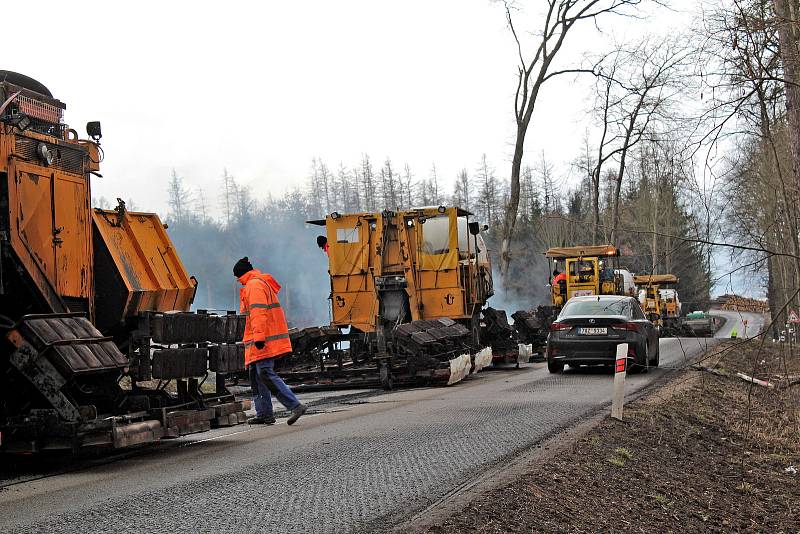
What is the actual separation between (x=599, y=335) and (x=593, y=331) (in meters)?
0.14

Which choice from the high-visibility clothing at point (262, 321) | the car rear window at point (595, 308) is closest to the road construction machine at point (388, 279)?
the car rear window at point (595, 308)

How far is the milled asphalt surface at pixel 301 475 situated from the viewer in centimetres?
566

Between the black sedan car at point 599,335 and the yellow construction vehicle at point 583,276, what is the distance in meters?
13.0

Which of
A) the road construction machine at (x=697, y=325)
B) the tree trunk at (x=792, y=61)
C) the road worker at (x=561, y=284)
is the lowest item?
the road construction machine at (x=697, y=325)

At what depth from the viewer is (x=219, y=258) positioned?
51594 millimetres

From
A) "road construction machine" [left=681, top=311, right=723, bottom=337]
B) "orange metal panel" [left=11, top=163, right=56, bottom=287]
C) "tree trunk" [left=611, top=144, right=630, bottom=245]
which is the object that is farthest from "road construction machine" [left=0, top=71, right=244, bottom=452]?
"road construction machine" [left=681, top=311, right=723, bottom=337]

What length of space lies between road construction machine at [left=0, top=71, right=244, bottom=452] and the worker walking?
2.10 feet

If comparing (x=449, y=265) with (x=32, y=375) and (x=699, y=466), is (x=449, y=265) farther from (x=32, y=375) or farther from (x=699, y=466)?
(x=32, y=375)

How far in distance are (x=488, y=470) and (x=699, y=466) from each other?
9.87 feet

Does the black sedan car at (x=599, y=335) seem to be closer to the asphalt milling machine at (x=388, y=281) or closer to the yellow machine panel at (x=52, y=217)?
the asphalt milling machine at (x=388, y=281)

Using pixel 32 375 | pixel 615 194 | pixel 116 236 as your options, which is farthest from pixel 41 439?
pixel 615 194

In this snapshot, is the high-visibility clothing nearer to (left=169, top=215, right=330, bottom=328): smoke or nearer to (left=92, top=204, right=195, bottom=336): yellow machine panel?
(left=92, top=204, right=195, bottom=336): yellow machine panel

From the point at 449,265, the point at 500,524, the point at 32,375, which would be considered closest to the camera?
the point at 500,524

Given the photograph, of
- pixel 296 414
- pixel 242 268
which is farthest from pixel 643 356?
pixel 242 268
